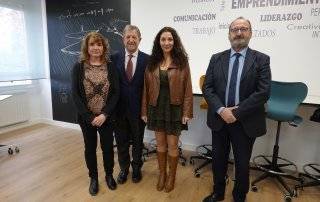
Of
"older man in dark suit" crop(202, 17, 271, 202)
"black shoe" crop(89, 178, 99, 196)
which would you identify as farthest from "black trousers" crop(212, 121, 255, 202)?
"black shoe" crop(89, 178, 99, 196)

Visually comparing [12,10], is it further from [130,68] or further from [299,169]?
[299,169]

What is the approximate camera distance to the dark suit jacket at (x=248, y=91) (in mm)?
1968

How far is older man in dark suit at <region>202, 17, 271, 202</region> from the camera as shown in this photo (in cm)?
197

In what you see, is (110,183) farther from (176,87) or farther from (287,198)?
(287,198)

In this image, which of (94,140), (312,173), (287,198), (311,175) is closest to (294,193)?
(287,198)

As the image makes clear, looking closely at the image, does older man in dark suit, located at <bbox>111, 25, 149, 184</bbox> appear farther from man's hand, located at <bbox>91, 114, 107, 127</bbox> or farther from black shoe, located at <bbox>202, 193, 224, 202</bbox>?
black shoe, located at <bbox>202, 193, 224, 202</bbox>

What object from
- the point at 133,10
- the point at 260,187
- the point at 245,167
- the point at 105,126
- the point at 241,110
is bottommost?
the point at 260,187

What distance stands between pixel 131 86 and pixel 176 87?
485 mm

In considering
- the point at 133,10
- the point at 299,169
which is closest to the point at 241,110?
the point at 299,169

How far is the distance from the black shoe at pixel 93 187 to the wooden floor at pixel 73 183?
0.16 ft

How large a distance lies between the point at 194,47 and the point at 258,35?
832mm

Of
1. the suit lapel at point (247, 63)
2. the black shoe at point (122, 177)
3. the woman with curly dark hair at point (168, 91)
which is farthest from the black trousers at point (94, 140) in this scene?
the suit lapel at point (247, 63)

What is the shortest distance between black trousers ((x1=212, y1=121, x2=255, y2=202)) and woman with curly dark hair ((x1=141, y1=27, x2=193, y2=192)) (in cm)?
36

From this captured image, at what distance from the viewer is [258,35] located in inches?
123
